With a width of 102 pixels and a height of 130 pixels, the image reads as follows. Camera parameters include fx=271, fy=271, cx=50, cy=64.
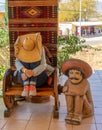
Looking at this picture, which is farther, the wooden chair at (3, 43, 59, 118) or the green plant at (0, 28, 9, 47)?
the green plant at (0, 28, 9, 47)

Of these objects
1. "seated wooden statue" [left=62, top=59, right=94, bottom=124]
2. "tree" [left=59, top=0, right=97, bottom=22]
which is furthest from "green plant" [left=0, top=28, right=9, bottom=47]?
"seated wooden statue" [left=62, top=59, right=94, bottom=124]

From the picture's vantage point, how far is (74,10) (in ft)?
15.5

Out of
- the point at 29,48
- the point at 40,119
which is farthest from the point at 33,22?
the point at 40,119

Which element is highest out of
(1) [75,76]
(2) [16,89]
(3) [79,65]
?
(3) [79,65]

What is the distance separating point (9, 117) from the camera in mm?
3285

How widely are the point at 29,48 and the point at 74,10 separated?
1.79m

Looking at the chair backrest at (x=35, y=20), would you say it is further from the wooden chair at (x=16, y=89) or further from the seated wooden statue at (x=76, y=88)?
the seated wooden statue at (x=76, y=88)

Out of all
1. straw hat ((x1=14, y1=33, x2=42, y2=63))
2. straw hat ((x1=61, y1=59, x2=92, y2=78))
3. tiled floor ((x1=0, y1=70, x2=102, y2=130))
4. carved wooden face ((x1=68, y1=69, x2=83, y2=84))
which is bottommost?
tiled floor ((x1=0, y1=70, x2=102, y2=130))

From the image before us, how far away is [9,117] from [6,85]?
389 millimetres

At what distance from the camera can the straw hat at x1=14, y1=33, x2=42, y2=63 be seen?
3234 mm

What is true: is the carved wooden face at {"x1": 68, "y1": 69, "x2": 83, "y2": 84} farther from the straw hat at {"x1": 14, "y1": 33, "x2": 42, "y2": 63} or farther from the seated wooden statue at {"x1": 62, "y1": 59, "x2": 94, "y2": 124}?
the straw hat at {"x1": 14, "y1": 33, "x2": 42, "y2": 63}

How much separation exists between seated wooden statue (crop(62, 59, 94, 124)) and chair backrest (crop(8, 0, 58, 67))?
0.52 m

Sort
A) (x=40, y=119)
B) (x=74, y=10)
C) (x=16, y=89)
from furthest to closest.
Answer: (x=74, y=10)
(x=16, y=89)
(x=40, y=119)

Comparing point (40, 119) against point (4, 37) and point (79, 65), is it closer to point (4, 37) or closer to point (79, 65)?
point (79, 65)
